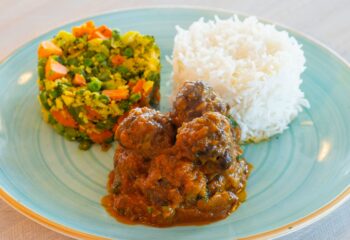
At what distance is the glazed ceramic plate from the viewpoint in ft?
9.98

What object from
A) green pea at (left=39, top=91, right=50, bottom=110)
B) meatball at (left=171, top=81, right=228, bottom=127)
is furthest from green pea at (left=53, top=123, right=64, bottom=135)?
meatball at (left=171, top=81, right=228, bottom=127)

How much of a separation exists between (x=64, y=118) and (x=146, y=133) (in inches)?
39.3

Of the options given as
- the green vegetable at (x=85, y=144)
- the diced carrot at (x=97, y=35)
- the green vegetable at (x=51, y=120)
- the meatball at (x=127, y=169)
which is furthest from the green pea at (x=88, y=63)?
the meatball at (x=127, y=169)

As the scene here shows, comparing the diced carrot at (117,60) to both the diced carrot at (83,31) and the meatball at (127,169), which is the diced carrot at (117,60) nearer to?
the diced carrot at (83,31)

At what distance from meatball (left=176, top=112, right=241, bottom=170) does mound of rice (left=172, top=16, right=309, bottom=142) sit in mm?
857

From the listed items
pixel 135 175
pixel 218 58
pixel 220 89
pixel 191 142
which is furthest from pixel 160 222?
pixel 218 58

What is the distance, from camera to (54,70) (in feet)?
12.5

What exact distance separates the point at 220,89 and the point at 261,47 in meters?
0.58

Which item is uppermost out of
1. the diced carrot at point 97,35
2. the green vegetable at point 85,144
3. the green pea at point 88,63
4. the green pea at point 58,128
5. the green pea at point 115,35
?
the green pea at point 115,35

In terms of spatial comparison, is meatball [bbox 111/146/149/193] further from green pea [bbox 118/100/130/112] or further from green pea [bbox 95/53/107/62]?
green pea [bbox 95/53/107/62]

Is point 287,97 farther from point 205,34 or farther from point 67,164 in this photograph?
point 67,164

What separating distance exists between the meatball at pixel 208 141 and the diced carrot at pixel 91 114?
88 cm

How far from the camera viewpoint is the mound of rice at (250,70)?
385cm

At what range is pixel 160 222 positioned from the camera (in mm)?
3102
